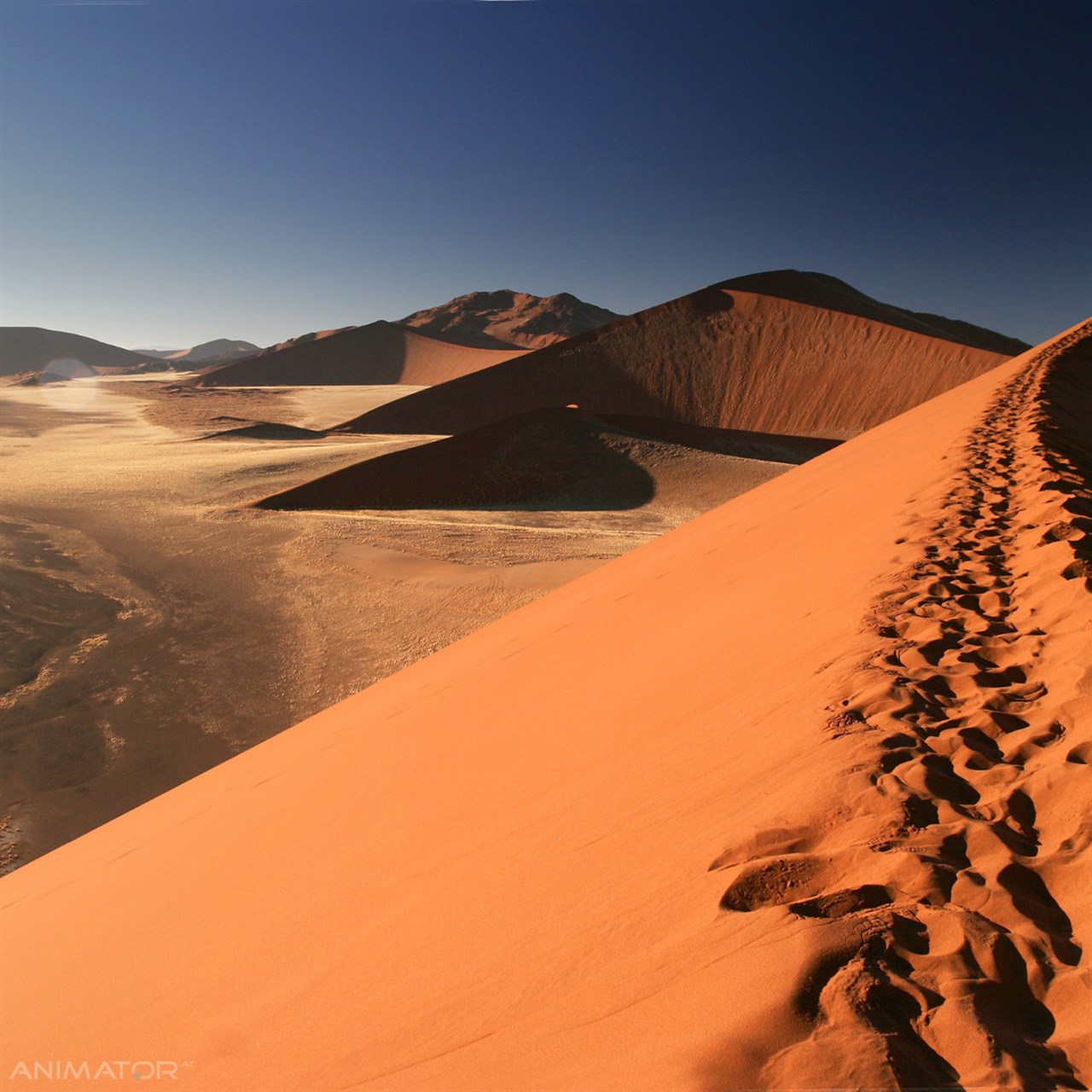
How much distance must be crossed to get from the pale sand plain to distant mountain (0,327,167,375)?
A: 11432cm

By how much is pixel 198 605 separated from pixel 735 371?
3611 centimetres

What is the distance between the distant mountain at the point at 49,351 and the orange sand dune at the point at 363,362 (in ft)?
148

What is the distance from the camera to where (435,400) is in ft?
129

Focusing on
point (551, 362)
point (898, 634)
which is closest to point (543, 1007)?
point (898, 634)

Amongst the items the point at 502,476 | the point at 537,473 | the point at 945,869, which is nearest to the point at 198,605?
the point at 945,869

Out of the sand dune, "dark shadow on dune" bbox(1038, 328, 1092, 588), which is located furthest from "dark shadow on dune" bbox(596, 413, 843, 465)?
"dark shadow on dune" bbox(1038, 328, 1092, 588)

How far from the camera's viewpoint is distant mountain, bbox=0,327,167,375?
363 feet

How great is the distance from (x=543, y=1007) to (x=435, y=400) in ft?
129

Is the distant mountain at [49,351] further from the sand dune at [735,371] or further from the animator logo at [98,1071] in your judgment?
the animator logo at [98,1071]

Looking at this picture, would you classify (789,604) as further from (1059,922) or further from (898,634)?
(1059,922)

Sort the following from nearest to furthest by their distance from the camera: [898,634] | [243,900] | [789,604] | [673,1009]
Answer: [673,1009]
[243,900]
[898,634]
[789,604]

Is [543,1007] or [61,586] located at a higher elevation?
[543,1007]

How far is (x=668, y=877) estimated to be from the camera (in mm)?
1958

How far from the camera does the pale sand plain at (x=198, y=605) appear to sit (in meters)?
7.07
